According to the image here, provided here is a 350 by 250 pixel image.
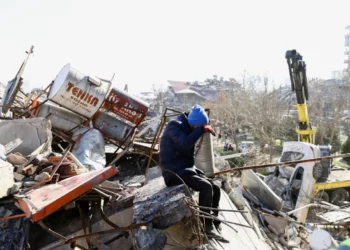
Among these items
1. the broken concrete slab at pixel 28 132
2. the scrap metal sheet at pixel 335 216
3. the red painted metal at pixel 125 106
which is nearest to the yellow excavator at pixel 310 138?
the scrap metal sheet at pixel 335 216

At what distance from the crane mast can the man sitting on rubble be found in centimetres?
901

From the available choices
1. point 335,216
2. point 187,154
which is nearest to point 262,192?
point 335,216

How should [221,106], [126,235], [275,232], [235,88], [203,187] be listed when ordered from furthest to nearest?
[235,88], [221,106], [275,232], [126,235], [203,187]

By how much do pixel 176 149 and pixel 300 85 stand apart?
948cm

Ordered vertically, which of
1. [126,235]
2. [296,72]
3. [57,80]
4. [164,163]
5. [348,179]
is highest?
[296,72]

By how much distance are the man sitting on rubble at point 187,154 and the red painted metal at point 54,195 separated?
79cm

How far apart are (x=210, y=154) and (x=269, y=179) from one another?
820 cm

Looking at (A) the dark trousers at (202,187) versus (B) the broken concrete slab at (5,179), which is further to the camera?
(A) the dark trousers at (202,187)

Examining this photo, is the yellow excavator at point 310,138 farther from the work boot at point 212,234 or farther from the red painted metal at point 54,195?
the red painted metal at point 54,195

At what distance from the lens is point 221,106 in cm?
3206

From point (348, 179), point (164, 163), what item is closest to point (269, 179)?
point (348, 179)

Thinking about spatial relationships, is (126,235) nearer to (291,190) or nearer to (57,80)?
(57,80)

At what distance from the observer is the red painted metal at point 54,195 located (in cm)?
346

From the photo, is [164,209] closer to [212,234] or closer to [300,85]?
[212,234]
